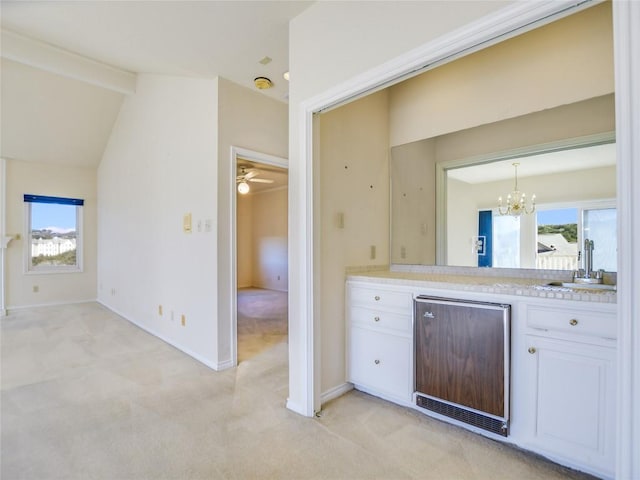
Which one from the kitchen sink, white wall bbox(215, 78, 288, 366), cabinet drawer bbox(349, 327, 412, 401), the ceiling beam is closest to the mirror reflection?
the kitchen sink

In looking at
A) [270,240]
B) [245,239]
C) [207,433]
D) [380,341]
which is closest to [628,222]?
[380,341]

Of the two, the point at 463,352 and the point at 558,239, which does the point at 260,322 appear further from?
the point at 558,239

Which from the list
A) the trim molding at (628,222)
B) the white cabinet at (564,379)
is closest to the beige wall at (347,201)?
the white cabinet at (564,379)

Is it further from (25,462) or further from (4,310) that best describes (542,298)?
(4,310)

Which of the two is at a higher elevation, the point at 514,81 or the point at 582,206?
the point at 514,81

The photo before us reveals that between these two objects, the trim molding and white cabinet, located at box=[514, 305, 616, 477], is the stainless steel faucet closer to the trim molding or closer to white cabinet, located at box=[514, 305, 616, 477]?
white cabinet, located at box=[514, 305, 616, 477]

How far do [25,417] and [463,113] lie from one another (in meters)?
3.76

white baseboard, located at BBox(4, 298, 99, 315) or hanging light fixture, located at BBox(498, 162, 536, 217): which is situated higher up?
hanging light fixture, located at BBox(498, 162, 536, 217)

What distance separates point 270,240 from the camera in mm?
8344

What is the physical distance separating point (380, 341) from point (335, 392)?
53cm

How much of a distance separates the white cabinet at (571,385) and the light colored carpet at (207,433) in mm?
153

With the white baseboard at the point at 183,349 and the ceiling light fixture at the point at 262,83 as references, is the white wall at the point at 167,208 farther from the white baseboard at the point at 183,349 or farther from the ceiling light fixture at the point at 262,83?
the ceiling light fixture at the point at 262,83

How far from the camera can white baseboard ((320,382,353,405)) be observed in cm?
237

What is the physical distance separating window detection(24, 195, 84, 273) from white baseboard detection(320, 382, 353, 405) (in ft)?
20.0
